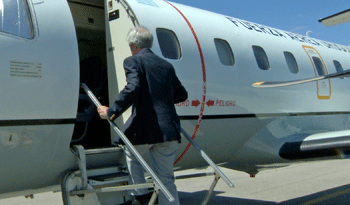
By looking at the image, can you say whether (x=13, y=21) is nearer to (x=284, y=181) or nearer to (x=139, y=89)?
(x=139, y=89)

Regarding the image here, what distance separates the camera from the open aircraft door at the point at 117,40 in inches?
167

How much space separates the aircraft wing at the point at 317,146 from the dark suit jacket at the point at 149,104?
10.0ft

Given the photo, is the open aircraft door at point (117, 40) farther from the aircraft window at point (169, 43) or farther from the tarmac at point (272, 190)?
the tarmac at point (272, 190)

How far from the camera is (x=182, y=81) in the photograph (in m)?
4.61

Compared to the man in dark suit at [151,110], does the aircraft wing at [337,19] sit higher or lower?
higher

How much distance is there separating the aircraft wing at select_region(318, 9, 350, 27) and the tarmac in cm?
297

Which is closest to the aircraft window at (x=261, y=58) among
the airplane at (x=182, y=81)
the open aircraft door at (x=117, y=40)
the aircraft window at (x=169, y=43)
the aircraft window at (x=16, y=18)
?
the airplane at (x=182, y=81)

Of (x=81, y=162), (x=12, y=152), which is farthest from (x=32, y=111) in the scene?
(x=81, y=162)

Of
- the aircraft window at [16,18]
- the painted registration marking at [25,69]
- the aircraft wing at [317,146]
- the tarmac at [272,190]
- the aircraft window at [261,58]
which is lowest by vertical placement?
the tarmac at [272,190]

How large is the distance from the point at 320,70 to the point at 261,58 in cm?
195

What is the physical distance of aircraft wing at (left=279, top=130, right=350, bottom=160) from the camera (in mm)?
5363

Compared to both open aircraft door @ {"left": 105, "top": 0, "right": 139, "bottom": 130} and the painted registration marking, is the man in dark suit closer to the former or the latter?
the painted registration marking

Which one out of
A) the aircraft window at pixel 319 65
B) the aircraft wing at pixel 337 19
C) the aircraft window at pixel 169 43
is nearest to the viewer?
the aircraft window at pixel 169 43

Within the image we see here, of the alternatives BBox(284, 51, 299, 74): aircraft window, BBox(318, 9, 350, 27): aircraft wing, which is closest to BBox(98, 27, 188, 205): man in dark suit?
BBox(284, 51, 299, 74): aircraft window
